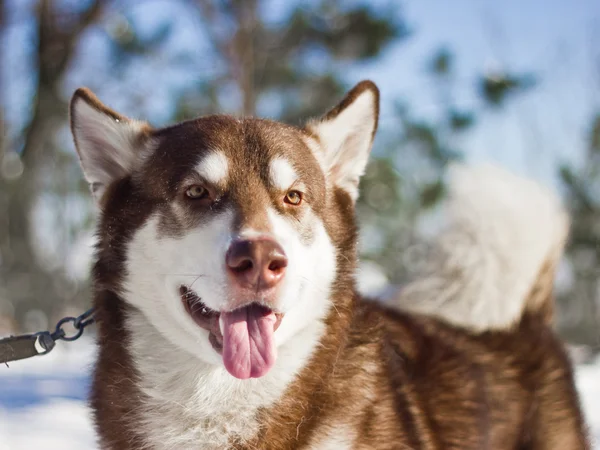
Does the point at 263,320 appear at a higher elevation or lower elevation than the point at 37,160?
higher

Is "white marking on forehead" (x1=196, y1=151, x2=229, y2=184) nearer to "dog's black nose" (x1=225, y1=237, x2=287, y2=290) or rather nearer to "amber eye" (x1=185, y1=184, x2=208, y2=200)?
"amber eye" (x1=185, y1=184, x2=208, y2=200)

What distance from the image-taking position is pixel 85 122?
2.58 metres

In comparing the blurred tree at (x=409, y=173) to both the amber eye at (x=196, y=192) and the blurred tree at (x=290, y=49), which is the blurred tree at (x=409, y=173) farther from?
the amber eye at (x=196, y=192)

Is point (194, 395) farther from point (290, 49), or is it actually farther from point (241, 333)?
point (290, 49)

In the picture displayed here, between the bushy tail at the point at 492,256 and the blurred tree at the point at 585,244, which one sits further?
the blurred tree at the point at 585,244

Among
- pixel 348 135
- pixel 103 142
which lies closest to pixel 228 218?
pixel 103 142

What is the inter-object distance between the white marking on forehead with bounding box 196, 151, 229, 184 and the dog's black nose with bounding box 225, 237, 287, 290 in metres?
0.42

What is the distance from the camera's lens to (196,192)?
233 centimetres

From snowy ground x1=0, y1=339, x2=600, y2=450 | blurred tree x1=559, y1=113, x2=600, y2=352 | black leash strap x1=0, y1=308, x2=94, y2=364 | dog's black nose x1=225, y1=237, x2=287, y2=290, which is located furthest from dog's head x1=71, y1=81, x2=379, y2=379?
blurred tree x1=559, y1=113, x2=600, y2=352

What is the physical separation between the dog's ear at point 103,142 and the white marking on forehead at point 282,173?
63 centimetres

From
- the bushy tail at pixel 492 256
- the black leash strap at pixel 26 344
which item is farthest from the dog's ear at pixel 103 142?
the bushy tail at pixel 492 256

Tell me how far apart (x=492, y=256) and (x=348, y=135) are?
970mm

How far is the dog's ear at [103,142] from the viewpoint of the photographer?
2561mm


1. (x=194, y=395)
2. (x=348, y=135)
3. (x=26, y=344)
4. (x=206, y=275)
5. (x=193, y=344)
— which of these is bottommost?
(x=26, y=344)
